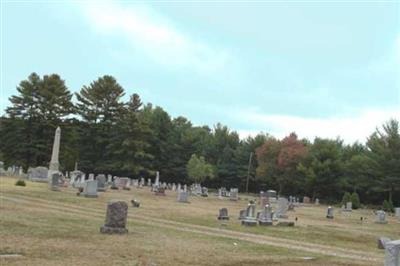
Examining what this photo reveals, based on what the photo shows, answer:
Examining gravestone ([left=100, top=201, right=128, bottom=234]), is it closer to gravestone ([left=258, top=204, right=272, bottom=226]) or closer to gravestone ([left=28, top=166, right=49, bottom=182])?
gravestone ([left=258, top=204, right=272, bottom=226])

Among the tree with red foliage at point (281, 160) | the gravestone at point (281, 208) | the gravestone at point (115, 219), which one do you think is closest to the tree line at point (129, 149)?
the tree with red foliage at point (281, 160)

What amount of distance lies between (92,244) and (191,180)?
75.2 m

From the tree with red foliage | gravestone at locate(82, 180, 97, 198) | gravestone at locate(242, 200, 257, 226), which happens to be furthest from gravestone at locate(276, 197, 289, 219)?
the tree with red foliage

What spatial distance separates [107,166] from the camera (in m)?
73.4

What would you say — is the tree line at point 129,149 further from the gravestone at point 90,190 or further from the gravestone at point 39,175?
the gravestone at point 90,190

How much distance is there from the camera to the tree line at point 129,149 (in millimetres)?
66312

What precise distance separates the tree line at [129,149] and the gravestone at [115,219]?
51805mm

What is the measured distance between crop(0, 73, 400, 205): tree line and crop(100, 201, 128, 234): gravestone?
5181 cm

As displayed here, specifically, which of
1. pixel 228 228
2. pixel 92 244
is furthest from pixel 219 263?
pixel 228 228

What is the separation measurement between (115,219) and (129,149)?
195 ft

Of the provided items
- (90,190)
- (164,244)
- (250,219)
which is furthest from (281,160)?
(164,244)

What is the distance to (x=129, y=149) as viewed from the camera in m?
74.1

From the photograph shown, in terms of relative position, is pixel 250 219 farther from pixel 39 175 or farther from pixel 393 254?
pixel 39 175

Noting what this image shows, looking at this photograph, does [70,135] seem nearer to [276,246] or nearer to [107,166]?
[107,166]
